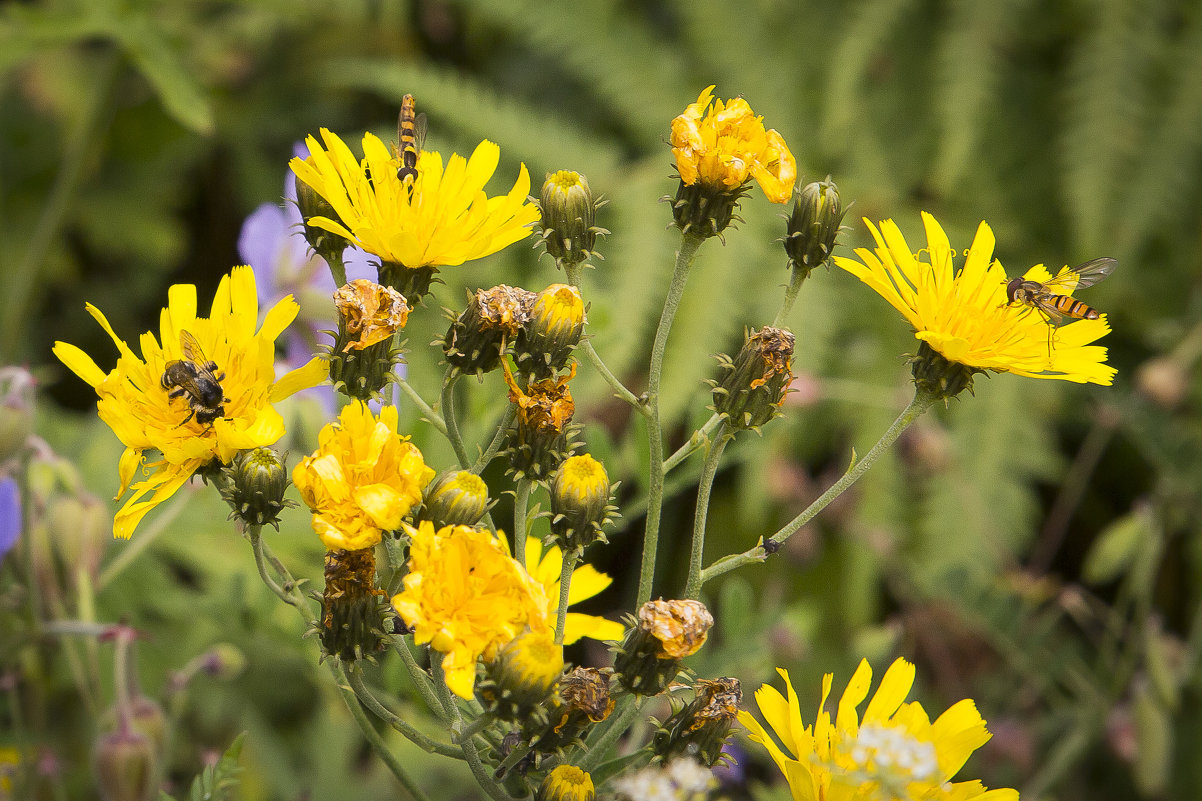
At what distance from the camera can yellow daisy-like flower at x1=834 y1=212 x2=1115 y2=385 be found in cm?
99

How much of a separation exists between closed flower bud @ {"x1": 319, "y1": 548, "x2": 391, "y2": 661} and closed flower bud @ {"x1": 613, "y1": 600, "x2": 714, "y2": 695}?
217 millimetres

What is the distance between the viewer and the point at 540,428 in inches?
37.8

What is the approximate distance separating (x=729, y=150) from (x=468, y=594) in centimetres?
51

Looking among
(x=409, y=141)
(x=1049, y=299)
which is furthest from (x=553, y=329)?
(x=1049, y=299)

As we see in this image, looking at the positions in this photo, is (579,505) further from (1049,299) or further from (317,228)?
(1049,299)

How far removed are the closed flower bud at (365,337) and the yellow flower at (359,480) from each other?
0.07 metres

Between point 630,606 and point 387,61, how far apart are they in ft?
6.46

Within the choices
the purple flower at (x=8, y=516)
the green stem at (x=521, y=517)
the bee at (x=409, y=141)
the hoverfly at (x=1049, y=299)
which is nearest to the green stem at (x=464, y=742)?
the green stem at (x=521, y=517)

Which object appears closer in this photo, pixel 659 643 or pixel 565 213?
pixel 659 643

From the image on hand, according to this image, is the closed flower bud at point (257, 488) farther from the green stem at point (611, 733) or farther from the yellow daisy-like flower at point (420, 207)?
the green stem at point (611, 733)

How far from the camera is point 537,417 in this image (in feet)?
3.15

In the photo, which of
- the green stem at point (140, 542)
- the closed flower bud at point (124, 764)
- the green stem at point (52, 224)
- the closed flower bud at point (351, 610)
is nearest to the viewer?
the closed flower bud at point (351, 610)

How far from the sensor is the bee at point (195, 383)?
38.4 inches

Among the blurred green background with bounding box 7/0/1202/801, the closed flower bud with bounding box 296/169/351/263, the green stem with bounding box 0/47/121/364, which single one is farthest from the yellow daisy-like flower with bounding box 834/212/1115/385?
the green stem with bounding box 0/47/121/364
